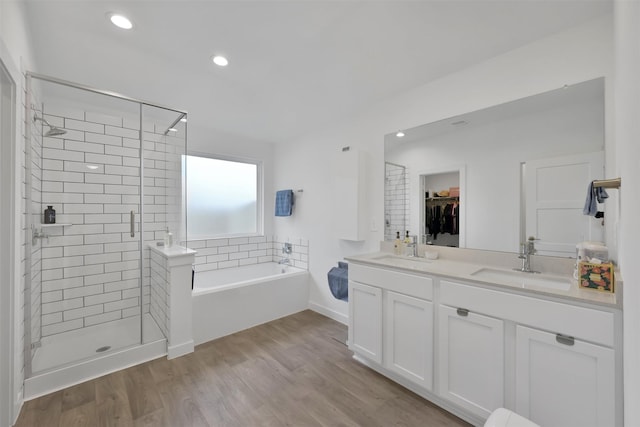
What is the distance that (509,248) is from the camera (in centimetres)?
197

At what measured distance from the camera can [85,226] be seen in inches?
106

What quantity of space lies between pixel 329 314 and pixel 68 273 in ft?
9.26

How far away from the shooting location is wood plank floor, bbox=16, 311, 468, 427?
5.60ft

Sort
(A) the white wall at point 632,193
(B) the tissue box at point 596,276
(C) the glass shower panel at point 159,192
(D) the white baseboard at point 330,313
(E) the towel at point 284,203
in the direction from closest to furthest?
(A) the white wall at point 632,193 < (B) the tissue box at point 596,276 < (C) the glass shower panel at point 159,192 < (D) the white baseboard at point 330,313 < (E) the towel at point 284,203

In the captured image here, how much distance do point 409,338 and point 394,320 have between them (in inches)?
6.2

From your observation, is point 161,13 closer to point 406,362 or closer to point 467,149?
point 467,149

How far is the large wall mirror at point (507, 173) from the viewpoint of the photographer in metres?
1.70

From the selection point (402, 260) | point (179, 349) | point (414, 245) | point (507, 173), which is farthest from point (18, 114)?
point (507, 173)

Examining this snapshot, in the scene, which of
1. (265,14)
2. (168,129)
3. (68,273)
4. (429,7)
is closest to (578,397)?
(429,7)

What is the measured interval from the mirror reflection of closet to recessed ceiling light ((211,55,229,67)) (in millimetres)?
1963

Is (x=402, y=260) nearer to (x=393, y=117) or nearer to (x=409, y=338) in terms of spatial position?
(x=409, y=338)

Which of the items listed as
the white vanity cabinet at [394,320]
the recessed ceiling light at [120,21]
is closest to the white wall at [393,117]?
the white vanity cabinet at [394,320]

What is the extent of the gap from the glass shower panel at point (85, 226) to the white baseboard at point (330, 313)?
77.5 inches

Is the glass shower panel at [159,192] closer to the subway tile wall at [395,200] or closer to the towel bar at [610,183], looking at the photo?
the subway tile wall at [395,200]
